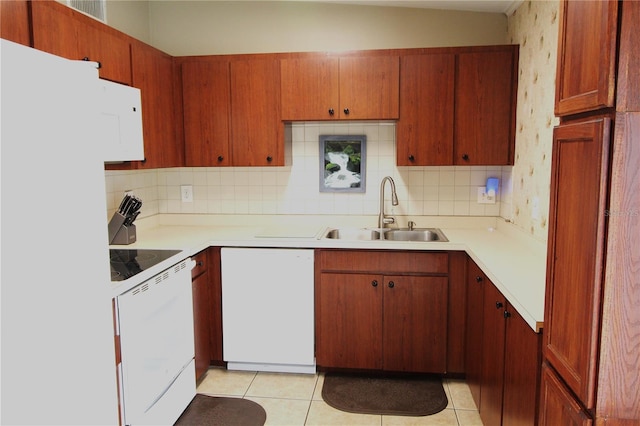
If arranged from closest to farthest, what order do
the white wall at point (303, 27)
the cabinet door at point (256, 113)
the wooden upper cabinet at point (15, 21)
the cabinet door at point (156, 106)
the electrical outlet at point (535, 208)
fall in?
the wooden upper cabinet at point (15, 21)
the electrical outlet at point (535, 208)
the cabinet door at point (156, 106)
the cabinet door at point (256, 113)
the white wall at point (303, 27)

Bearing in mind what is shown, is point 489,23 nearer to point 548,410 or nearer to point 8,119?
point 548,410

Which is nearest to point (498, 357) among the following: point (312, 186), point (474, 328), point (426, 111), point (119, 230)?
point (474, 328)

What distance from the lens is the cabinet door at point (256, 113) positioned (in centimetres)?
310

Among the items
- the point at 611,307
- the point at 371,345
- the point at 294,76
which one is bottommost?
the point at 371,345

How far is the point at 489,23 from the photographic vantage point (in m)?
3.20

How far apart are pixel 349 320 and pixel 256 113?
1.50 metres

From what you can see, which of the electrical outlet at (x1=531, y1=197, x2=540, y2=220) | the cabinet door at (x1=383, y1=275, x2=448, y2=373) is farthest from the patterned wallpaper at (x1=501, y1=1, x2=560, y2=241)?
the cabinet door at (x1=383, y1=275, x2=448, y2=373)

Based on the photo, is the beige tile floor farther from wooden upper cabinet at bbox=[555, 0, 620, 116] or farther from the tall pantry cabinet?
wooden upper cabinet at bbox=[555, 0, 620, 116]

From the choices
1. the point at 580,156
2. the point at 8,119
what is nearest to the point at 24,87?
the point at 8,119

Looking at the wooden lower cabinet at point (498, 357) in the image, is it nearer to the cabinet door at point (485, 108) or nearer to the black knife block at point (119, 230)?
the cabinet door at point (485, 108)

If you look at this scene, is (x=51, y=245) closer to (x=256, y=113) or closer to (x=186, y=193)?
(x=256, y=113)

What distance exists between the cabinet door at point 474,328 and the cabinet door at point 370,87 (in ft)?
3.66

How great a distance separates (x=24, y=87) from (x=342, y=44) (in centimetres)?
268

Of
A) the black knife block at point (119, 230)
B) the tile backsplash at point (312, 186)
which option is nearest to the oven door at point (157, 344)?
the black knife block at point (119, 230)
